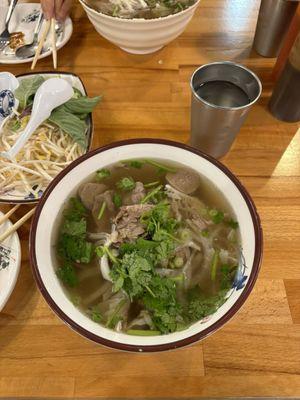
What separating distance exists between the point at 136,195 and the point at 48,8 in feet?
3.15

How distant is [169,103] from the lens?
1341mm

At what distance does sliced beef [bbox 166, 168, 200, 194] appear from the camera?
974 millimetres

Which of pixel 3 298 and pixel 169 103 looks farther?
pixel 169 103

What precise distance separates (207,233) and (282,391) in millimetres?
416

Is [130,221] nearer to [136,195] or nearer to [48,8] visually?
[136,195]

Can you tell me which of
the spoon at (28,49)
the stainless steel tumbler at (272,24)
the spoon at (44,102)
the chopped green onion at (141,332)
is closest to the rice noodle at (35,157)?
the spoon at (44,102)

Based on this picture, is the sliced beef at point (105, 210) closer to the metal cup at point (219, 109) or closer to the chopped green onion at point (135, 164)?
the chopped green onion at point (135, 164)

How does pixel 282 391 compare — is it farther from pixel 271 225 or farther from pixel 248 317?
pixel 271 225

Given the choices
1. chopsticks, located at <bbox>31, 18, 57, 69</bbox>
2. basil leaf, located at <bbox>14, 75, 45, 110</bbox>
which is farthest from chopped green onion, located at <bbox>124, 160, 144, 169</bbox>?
chopsticks, located at <bbox>31, 18, 57, 69</bbox>

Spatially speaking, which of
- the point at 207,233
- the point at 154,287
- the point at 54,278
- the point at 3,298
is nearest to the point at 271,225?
the point at 207,233

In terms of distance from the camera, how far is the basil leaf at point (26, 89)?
3.93ft

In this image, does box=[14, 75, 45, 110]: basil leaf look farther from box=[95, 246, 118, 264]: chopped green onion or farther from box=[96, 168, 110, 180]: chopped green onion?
box=[95, 246, 118, 264]: chopped green onion

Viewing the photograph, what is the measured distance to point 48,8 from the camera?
1428 mm

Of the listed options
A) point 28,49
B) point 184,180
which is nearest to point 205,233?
point 184,180
